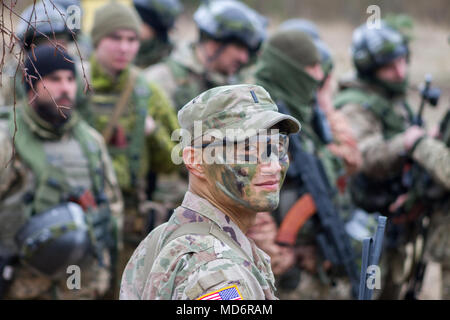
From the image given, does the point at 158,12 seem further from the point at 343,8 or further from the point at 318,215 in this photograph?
the point at 343,8

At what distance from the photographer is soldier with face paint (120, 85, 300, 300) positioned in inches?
98.7

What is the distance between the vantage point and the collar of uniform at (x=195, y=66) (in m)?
6.97

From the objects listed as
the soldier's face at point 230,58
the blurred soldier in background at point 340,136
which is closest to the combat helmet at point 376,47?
the blurred soldier in background at point 340,136

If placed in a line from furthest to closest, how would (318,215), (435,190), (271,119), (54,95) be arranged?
(435,190) < (318,215) < (54,95) < (271,119)

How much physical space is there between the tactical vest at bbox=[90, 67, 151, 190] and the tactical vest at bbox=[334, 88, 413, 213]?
1961mm

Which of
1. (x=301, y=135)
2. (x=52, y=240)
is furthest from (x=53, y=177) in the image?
(x=301, y=135)

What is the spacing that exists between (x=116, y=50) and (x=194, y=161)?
12.2 feet

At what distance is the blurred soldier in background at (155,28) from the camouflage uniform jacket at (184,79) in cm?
126

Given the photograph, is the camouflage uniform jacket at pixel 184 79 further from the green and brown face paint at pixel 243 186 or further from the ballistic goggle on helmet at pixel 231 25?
the green and brown face paint at pixel 243 186

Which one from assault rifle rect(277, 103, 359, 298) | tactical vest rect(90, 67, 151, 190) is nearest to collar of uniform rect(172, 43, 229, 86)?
tactical vest rect(90, 67, 151, 190)

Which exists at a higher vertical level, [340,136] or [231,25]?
[231,25]

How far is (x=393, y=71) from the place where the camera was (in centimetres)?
710

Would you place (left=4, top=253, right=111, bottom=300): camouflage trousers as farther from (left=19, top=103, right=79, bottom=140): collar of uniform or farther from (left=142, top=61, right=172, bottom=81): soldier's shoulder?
(left=142, top=61, right=172, bottom=81): soldier's shoulder
